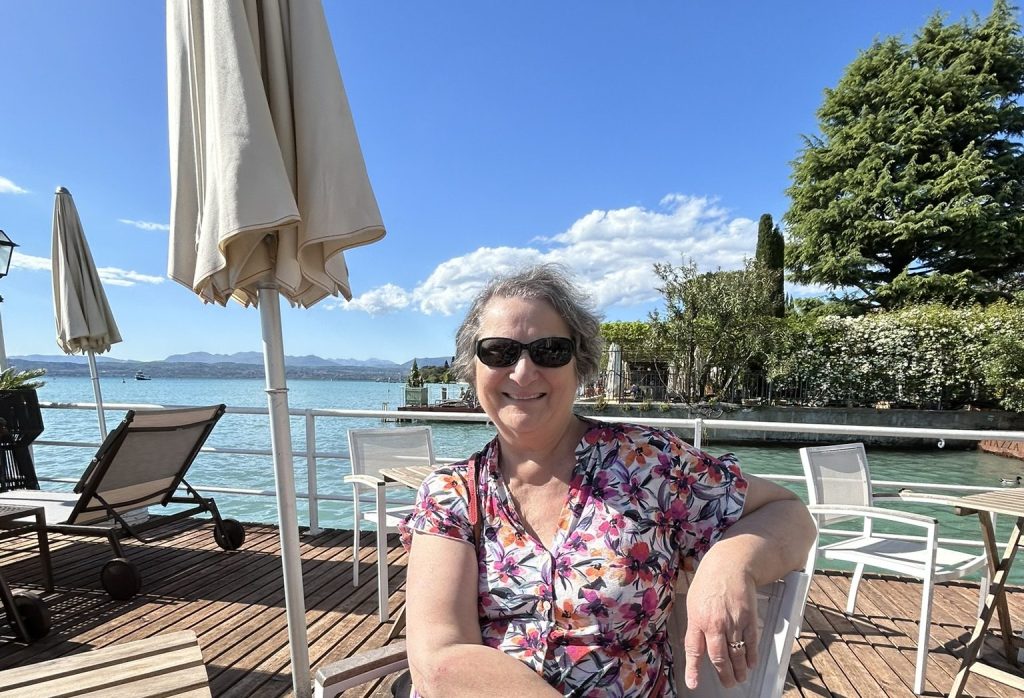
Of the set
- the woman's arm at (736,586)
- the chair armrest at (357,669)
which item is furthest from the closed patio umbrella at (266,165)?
the woman's arm at (736,586)

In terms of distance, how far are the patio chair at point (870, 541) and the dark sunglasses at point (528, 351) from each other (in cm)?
173

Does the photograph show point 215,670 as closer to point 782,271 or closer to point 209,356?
point 782,271

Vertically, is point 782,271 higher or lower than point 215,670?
higher

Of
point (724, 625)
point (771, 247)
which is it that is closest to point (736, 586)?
point (724, 625)

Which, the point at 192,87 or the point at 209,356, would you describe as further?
the point at 209,356

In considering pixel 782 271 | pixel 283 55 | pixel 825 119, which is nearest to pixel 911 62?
pixel 825 119

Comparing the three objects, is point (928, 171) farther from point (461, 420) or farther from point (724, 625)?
point (724, 625)

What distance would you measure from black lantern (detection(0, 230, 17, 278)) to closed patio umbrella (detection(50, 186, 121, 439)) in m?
1.12

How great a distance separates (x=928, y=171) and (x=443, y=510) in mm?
23580

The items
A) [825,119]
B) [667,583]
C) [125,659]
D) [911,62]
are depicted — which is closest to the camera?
[667,583]

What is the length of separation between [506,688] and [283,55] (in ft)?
5.83

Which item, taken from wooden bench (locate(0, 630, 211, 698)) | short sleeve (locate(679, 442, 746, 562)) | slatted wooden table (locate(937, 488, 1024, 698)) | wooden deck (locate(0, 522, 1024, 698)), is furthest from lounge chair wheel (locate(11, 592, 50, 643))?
slatted wooden table (locate(937, 488, 1024, 698))

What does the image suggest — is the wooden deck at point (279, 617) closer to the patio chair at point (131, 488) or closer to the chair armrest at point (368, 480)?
the patio chair at point (131, 488)

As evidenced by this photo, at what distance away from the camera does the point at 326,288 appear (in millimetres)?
1749
